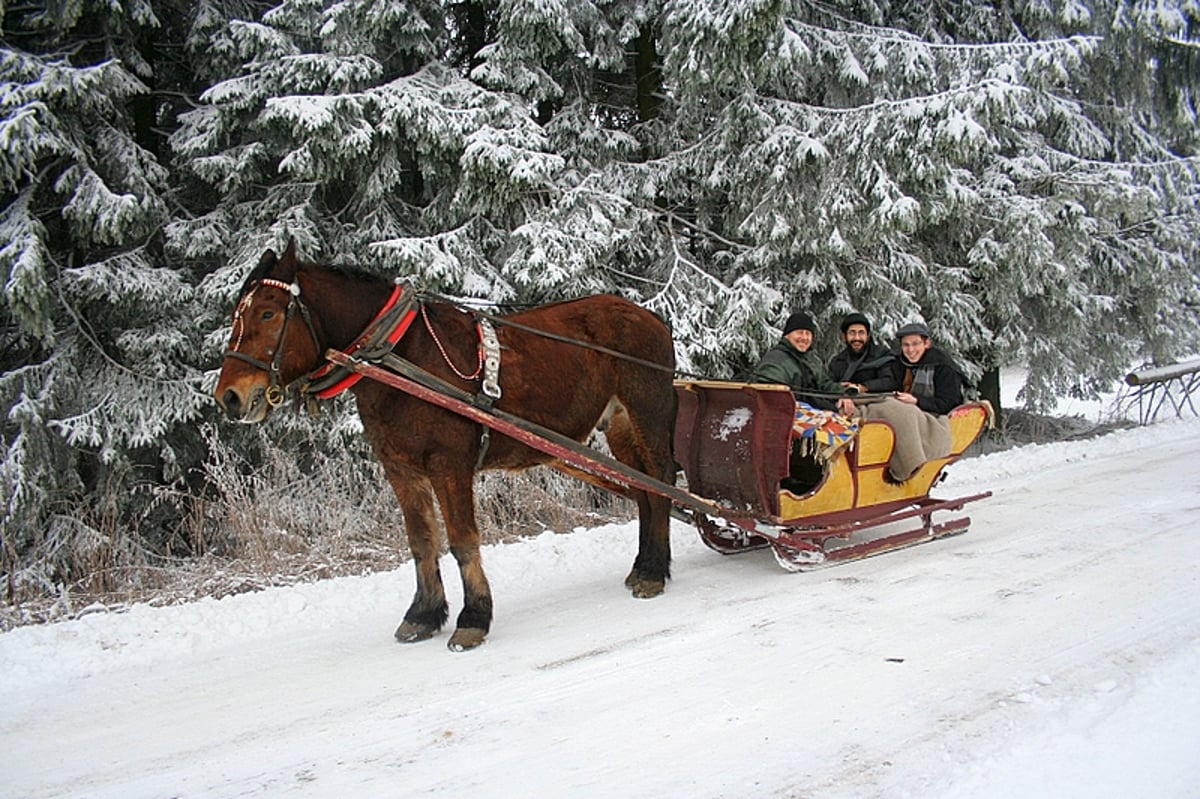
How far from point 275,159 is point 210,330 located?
2154mm

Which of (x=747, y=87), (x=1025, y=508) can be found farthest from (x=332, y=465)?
(x=1025, y=508)

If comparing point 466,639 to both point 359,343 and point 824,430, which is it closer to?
point 359,343

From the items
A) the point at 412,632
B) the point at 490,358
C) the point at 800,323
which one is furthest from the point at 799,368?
the point at 412,632

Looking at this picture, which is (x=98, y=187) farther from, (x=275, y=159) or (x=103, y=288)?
(x=275, y=159)

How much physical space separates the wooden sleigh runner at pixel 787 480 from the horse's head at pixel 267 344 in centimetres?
265

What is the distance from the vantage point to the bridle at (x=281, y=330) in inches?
148

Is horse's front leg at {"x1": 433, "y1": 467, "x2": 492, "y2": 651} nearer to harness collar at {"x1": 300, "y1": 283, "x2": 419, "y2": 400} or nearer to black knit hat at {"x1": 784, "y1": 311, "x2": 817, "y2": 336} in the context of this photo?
harness collar at {"x1": 300, "y1": 283, "x2": 419, "y2": 400}

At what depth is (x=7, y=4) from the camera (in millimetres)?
8430

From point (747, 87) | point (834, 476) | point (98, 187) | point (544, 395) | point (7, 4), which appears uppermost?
point (7, 4)

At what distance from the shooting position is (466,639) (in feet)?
13.2

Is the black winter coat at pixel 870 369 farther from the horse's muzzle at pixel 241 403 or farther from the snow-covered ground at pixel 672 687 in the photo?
the horse's muzzle at pixel 241 403

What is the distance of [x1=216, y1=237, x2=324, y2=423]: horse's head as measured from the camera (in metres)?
3.71

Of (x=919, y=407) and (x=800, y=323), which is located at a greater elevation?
(x=800, y=323)

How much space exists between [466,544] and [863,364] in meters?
3.96
